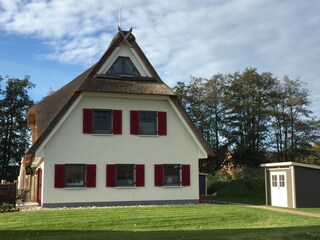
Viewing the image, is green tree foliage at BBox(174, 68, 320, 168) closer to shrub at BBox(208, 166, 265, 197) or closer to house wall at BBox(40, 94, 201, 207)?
shrub at BBox(208, 166, 265, 197)

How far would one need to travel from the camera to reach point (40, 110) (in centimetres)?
2642

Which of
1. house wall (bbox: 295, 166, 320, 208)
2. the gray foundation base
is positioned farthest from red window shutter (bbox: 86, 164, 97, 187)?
house wall (bbox: 295, 166, 320, 208)

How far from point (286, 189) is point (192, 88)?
2921cm

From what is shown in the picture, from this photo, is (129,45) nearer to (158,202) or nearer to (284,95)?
(158,202)

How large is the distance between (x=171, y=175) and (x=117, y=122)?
4281 mm

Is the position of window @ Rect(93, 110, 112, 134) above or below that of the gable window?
below

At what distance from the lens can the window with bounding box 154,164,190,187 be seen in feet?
77.4

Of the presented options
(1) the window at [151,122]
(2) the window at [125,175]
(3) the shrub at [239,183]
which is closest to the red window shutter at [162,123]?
(1) the window at [151,122]

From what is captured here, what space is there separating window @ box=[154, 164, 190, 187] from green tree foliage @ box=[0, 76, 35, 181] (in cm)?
2742

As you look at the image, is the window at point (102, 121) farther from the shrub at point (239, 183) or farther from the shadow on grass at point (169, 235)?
the shrub at point (239, 183)

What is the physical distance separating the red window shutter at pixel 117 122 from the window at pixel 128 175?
186 centimetres

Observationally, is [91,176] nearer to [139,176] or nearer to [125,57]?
[139,176]

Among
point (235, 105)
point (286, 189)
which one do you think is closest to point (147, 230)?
point (286, 189)

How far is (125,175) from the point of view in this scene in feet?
75.4
